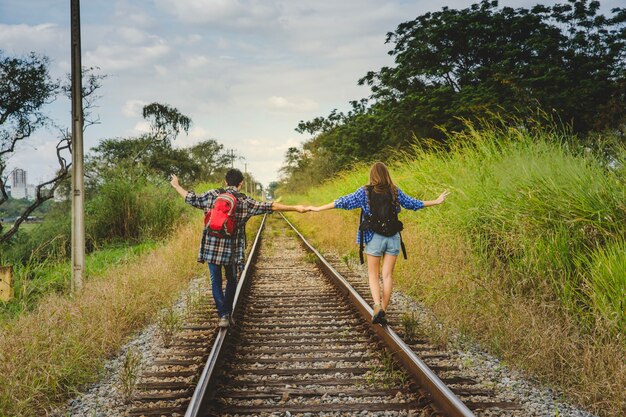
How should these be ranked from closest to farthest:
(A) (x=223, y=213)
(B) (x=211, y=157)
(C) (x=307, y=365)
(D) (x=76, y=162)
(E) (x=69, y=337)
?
(C) (x=307, y=365) < (E) (x=69, y=337) < (A) (x=223, y=213) < (D) (x=76, y=162) < (B) (x=211, y=157)

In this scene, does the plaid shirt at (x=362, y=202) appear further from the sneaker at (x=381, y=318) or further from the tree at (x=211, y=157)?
the tree at (x=211, y=157)

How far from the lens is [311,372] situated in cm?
430

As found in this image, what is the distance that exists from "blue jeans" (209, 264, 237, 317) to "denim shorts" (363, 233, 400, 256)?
158 centimetres

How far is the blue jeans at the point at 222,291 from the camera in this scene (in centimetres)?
542

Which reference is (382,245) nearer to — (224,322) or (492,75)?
(224,322)

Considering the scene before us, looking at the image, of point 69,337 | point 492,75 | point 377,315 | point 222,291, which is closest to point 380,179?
point 377,315

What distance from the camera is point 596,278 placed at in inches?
178

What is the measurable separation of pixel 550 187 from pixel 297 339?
3.28 metres

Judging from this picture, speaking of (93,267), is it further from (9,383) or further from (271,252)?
(9,383)

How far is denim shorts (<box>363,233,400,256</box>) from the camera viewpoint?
5.31 metres

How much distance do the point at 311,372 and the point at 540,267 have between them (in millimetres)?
2839

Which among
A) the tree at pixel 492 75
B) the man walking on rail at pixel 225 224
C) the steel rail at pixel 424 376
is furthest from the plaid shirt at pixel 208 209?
the tree at pixel 492 75

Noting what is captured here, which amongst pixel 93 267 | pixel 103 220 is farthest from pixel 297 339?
pixel 103 220

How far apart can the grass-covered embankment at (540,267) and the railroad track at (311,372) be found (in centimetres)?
77
